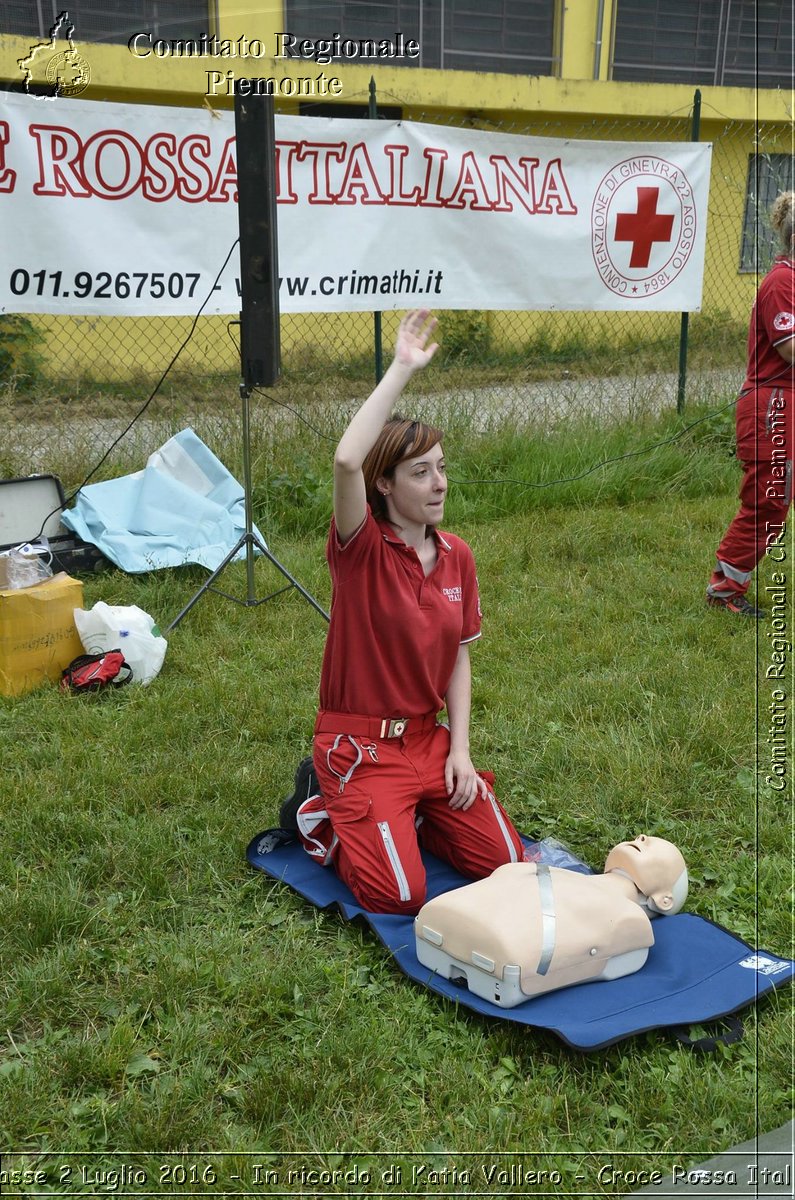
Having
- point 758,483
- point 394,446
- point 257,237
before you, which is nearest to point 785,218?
point 758,483

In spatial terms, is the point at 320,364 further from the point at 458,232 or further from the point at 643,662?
the point at 643,662

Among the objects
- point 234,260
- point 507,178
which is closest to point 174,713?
point 234,260

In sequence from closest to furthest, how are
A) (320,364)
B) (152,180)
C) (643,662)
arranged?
(643,662)
(152,180)
(320,364)

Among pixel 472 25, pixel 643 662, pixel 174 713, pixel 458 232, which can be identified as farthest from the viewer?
pixel 472 25

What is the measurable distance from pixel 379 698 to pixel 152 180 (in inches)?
165

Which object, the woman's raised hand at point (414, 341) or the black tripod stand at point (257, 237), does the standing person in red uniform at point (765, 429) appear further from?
the woman's raised hand at point (414, 341)

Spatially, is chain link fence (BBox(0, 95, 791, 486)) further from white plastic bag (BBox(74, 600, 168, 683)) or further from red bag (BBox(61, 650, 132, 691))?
red bag (BBox(61, 650, 132, 691))

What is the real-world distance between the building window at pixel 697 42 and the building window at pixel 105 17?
7561 millimetres

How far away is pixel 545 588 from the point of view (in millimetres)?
5723

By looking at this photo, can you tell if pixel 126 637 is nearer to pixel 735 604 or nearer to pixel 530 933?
pixel 530 933

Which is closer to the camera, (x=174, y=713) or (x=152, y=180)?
(x=174, y=713)

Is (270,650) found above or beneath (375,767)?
beneath

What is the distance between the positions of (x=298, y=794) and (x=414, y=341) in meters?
1.42

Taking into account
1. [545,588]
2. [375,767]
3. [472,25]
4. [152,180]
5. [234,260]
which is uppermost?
[472,25]
